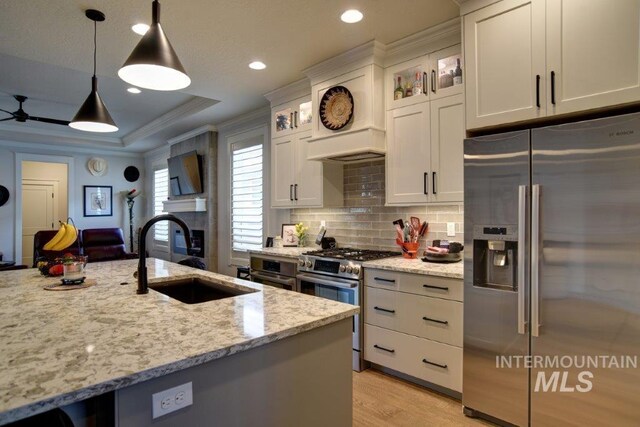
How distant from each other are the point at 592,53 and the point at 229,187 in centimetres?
454

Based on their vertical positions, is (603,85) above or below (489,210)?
above

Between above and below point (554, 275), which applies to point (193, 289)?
below

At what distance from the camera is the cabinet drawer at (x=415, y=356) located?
246cm

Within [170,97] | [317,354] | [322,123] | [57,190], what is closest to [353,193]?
[322,123]

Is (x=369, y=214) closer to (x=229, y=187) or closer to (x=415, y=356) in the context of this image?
(x=415, y=356)

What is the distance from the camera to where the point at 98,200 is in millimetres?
7867

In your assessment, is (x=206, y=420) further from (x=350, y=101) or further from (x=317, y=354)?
(x=350, y=101)

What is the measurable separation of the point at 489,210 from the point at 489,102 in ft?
2.24

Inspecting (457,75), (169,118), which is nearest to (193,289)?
(457,75)

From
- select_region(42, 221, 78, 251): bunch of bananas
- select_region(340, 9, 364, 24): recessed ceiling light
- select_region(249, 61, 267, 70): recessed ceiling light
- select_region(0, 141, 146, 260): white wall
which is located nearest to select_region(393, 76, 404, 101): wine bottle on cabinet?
select_region(340, 9, 364, 24): recessed ceiling light

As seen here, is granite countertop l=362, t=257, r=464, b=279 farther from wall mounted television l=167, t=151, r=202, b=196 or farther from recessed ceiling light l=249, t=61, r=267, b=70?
wall mounted television l=167, t=151, r=202, b=196

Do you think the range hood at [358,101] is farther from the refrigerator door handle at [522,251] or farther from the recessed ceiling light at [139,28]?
the recessed ceiling light at [139,28]

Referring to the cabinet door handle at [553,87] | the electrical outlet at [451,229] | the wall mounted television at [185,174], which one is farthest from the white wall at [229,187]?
the cabinet door handle at [553,87]

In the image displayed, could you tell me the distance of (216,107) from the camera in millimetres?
4672
